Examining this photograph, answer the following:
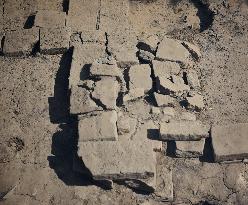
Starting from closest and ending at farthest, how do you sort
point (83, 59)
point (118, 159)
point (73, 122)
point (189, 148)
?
1. point (118, 159)
2. point (189, 148)
3. point (73, 122)
4. point (83, 59)

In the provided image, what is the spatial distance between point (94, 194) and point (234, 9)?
4444 mm

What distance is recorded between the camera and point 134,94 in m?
5.18

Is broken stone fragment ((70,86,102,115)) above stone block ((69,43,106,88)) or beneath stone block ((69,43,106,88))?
beneath

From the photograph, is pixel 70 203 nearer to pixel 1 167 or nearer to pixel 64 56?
pixel 1 167

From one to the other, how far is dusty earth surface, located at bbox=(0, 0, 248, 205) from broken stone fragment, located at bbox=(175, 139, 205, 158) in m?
0.12

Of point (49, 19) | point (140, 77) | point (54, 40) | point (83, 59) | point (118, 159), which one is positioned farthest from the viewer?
point (49, 19)

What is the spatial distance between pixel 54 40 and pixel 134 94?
1.76 meters

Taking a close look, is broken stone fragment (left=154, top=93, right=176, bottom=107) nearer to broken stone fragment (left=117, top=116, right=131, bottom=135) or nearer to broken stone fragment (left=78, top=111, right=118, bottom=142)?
broken stone fragment (left=117, top=116, right=131, bottom=135)

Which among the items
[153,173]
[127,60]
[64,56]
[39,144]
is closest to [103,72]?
[127,60]

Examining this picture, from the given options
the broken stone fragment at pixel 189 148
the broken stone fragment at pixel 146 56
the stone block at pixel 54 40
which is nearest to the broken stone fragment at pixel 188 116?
the broken stone fragment at pixel 189 148

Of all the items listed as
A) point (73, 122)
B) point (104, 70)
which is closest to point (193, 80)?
point (104, 70)

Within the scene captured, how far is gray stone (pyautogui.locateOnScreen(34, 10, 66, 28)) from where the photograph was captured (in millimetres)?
6062

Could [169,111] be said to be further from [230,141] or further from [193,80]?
[230,141]

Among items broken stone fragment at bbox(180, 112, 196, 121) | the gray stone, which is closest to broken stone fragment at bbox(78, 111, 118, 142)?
broken stone fragment at bbox(180, 112, 196, 121)
